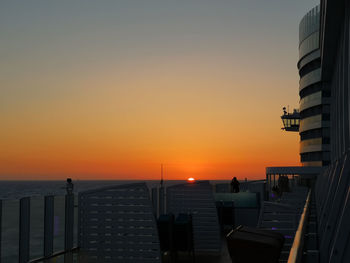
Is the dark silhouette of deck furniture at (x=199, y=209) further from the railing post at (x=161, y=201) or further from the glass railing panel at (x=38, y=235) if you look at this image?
the glass railing panel at (x=38, y=235)

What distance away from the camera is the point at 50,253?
8039mm

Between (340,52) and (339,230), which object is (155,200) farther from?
(339,230)

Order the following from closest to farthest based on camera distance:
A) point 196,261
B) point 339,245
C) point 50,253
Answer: point 339,245
point 50,253
point 196,261

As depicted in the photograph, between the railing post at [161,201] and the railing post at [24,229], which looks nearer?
the railing post at [24,229]

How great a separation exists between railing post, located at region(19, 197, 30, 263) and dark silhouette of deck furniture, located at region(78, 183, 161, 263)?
5.00 feet

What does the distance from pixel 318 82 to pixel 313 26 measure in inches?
334

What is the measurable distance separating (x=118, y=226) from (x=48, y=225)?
1.42m

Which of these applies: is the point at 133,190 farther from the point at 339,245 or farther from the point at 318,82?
the point at 318,82

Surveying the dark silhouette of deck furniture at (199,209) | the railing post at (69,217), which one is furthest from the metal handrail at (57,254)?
the dark silhouette of deck furniture at (199,209)

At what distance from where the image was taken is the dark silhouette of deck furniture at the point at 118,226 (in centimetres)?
887

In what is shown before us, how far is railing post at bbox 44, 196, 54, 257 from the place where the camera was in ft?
26.1

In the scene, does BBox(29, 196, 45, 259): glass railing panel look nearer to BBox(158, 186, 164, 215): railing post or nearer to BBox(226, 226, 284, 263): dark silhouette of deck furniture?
BBox(158, 186, 164, 215): railing post

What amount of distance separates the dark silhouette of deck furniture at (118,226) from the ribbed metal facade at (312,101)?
179 feet

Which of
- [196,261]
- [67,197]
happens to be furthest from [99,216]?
[196,261]
